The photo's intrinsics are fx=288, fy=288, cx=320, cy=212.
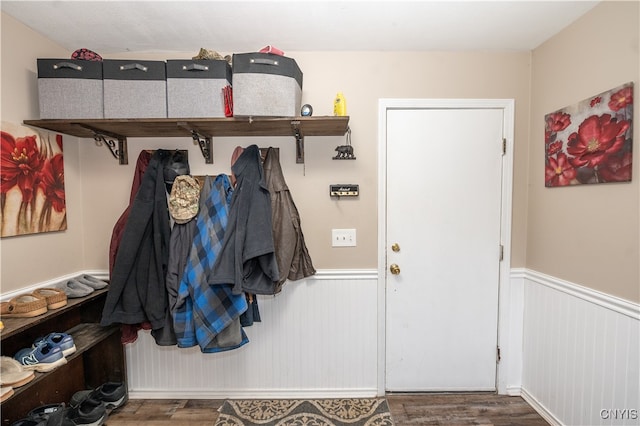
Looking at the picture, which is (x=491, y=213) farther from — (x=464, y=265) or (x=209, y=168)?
(x=209, y=168)

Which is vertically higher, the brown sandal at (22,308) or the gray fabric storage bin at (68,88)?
the gray fabric storage bin at (68,88)

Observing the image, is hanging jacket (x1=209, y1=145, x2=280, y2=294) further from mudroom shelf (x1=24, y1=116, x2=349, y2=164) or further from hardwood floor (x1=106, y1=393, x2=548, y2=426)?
hardwood floor (x1=106, y1=393, x2=548, y2=426)

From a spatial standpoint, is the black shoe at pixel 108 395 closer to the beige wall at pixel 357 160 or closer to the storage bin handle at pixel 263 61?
the beige wall at pixel 357 160

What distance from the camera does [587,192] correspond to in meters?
1.52

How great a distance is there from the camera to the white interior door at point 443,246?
1934 millimetres

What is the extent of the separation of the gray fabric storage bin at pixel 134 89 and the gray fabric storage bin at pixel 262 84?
17.0 inches

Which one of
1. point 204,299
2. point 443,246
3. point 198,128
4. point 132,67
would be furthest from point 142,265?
point 443,246

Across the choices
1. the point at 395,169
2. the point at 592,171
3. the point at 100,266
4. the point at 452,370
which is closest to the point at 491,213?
the point at 592,171

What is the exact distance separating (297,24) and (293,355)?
6.85ft

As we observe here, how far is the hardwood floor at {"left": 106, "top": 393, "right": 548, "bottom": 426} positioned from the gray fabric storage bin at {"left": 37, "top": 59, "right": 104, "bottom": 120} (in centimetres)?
188

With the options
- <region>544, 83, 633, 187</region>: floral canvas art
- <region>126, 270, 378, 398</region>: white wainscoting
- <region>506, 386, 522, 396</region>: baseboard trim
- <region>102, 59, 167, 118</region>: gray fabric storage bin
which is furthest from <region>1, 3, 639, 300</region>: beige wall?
<region>506, 386, 522, 396</region>: baseboard trim

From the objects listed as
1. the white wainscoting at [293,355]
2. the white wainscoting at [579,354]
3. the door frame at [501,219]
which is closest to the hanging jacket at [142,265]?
the white wainscoting at [293,355]

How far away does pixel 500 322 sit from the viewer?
78.4 inches

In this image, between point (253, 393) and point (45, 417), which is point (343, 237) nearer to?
point (253, 393)
